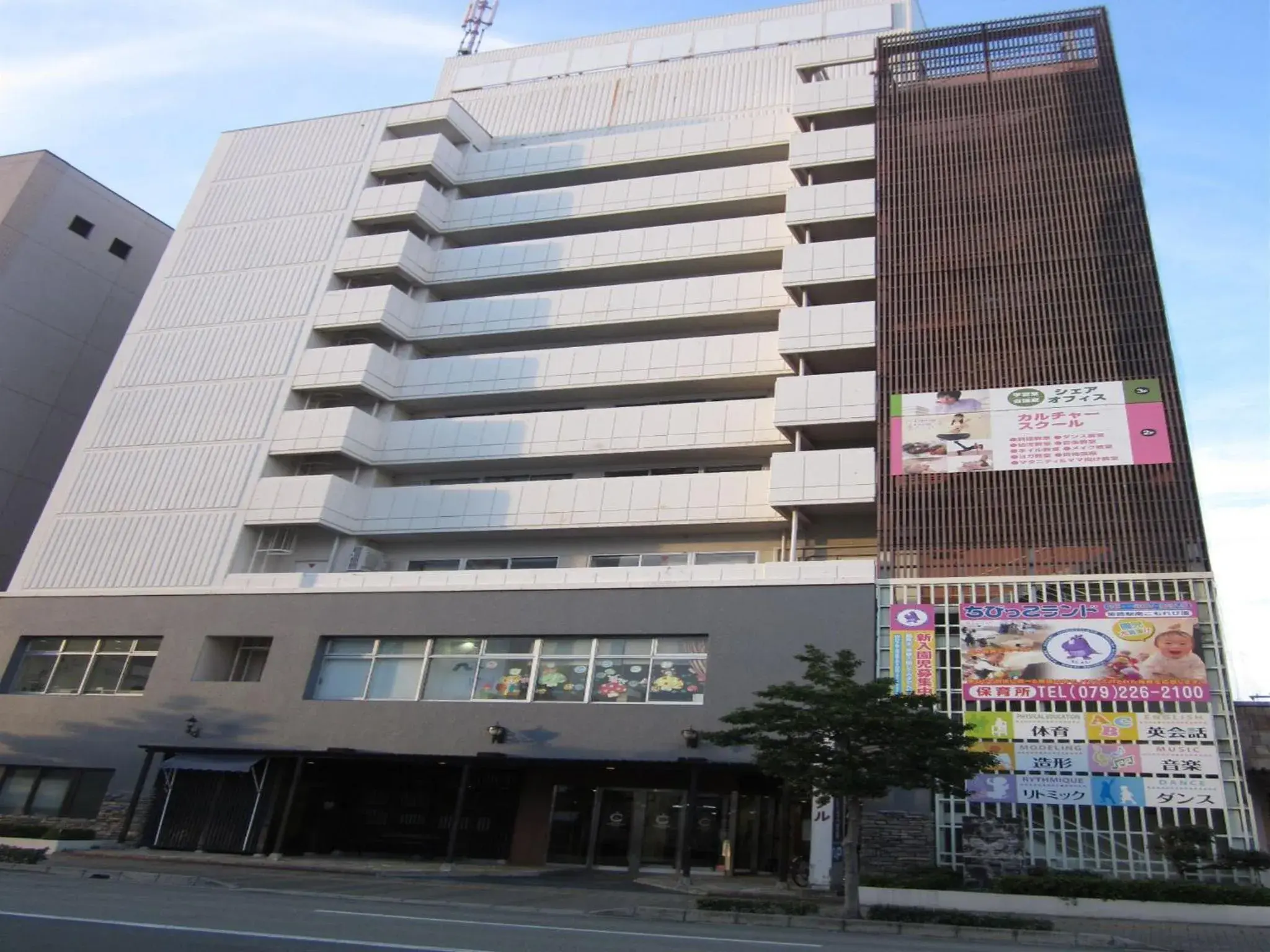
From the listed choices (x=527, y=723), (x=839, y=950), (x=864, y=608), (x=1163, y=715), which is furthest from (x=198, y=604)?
(x=1163, y=715)

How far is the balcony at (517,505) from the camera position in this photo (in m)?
28.8

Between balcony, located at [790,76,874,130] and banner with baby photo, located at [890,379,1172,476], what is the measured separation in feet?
45.1

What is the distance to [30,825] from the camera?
25.0 m

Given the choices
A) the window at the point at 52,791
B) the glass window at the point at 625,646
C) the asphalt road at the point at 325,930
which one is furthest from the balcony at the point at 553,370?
the asphalt road at the point at 325,930

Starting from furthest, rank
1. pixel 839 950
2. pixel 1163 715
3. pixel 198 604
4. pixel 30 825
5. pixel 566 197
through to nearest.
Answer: pixel 566 197, pixel 198 604, pixel 30 825, pixel 1163 715, pixel 839 950

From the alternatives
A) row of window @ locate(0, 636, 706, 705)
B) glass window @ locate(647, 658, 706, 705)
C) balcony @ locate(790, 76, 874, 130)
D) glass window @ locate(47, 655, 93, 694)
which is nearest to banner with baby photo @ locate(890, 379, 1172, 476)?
glass window @ locate(647, 658, 706, 705)

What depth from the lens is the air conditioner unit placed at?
1262 inches

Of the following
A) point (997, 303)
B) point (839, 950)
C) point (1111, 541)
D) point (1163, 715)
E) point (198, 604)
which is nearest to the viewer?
point (839, 950)

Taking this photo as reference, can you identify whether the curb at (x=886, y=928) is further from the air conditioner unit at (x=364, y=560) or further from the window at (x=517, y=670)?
the air conditioner unit at (x=364, y=560)

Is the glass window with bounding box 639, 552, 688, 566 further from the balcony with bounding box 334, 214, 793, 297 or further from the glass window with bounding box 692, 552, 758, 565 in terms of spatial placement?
the balcony with bounding box 334, 214, 793, 297

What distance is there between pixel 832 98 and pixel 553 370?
48.0 ft

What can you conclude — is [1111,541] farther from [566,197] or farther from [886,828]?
[566,197]

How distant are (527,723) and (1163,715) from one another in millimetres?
15617

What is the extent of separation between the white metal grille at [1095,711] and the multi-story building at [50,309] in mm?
34106
